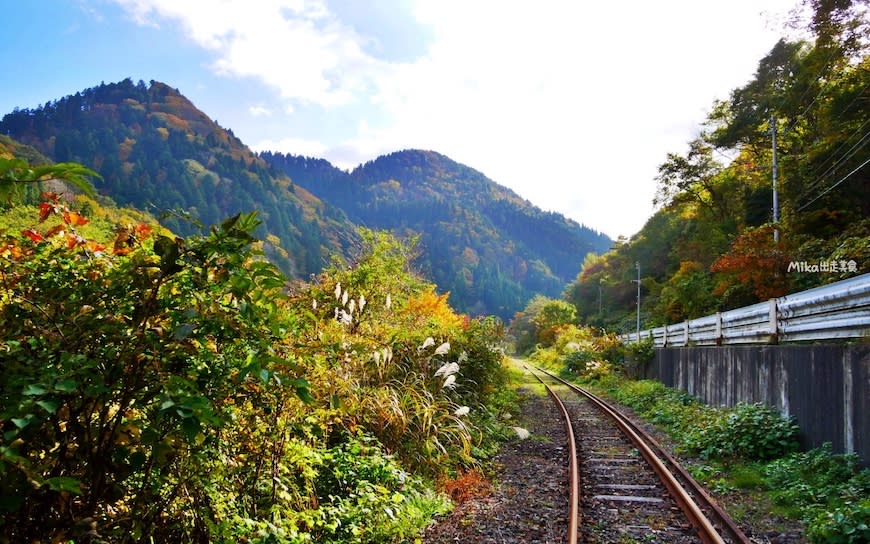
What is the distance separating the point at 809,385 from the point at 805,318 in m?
1.43

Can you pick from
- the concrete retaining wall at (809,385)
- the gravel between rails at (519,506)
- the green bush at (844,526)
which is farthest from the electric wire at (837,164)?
the green bush at (844,526)

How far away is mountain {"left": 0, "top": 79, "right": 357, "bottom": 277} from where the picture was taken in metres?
128

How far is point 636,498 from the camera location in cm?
679

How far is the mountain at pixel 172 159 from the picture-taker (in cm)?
12812

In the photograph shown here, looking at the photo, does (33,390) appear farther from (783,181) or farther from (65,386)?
(783,181)

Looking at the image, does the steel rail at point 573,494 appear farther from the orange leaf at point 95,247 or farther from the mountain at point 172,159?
the mountain at point 172,159

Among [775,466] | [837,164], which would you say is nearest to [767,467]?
[775,466]

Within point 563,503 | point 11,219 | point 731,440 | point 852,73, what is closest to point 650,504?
point 563,503

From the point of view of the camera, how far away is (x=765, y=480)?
7.11m

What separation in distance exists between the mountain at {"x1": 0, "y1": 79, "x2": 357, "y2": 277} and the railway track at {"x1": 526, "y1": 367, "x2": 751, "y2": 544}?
102 m

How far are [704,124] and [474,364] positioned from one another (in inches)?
1381

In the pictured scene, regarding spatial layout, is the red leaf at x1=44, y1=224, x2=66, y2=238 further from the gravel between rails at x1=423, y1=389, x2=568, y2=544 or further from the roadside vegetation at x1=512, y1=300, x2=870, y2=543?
the roadside vegetation at x1=512, y1=300, x2=870, y2=543

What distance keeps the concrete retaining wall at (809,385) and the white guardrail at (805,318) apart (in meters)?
0.35

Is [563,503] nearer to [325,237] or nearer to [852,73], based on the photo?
[852,73]
